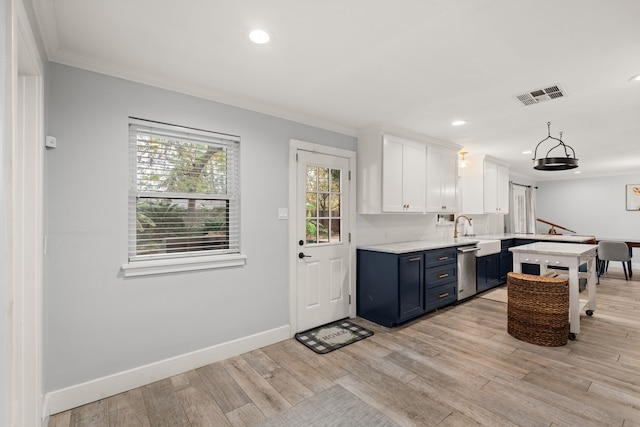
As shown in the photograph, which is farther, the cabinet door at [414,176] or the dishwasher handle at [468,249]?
the dishwasher handle at [468,249]

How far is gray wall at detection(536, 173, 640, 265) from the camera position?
752 centimetres

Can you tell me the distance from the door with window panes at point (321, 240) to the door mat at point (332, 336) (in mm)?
86

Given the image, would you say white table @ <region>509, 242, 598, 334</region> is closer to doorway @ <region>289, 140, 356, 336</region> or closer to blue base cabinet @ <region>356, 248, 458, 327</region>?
blue base cabinet @ <region>356, 248, 458, 327</region>

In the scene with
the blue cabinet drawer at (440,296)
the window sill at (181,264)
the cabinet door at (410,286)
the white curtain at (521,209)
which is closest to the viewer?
the window sill at (181,264)

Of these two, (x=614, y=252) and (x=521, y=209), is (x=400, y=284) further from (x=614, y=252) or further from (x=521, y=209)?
(x=521, y=209)

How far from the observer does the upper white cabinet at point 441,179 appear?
4.49 m

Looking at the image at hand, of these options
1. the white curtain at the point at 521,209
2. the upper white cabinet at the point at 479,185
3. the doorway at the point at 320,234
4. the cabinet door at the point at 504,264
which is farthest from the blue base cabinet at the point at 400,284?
the white curtain at the point at 521,209

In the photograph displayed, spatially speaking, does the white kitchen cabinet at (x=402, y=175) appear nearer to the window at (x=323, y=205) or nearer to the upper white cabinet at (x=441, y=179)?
the upper white cabinet at (x=441, y=179)

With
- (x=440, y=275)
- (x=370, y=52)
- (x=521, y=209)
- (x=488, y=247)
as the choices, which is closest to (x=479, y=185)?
(x=488, y=247)

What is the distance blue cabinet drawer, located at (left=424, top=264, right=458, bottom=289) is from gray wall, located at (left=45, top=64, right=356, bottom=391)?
7.51 feet

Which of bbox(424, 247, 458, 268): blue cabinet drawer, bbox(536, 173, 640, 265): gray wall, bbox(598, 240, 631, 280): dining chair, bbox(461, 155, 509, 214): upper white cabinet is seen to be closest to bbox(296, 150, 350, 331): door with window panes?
bbox(424, 247, 458, 268): blue cabinet drawer

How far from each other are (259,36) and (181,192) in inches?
55.4

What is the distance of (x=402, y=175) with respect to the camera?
13.3 ft

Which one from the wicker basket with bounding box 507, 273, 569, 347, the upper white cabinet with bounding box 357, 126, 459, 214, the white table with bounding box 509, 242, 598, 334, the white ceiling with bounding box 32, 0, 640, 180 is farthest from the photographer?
the upper white cabinet with bounding box 357, 126, 459, 214
